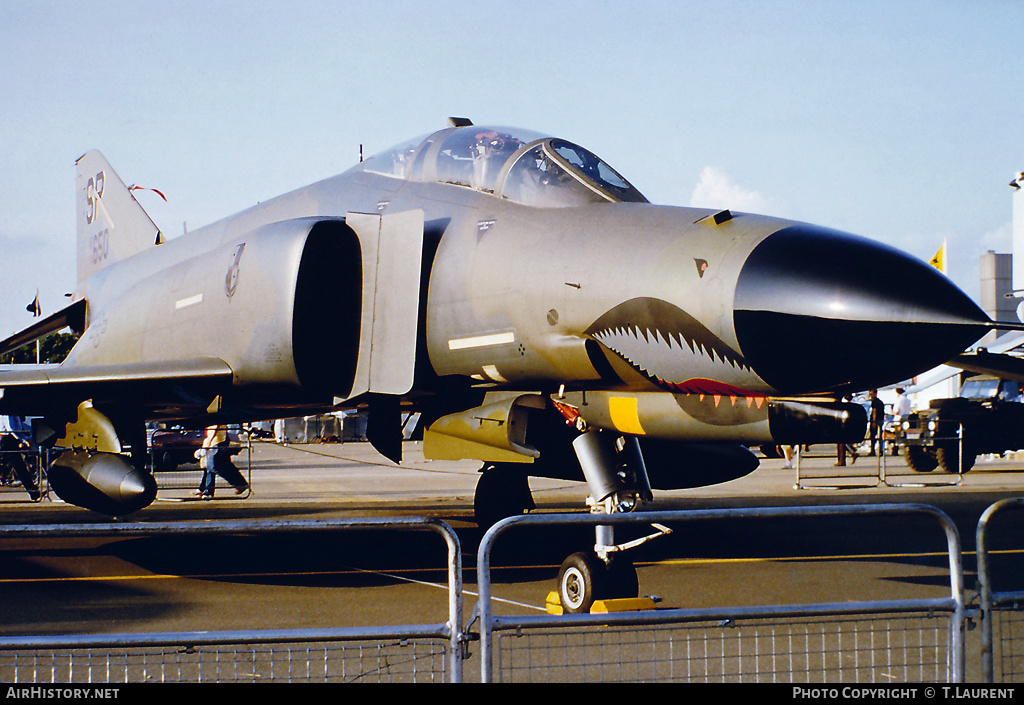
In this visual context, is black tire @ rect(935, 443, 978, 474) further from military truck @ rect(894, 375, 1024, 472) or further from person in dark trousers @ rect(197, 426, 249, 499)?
person in dark trousers @ rect(197, 426, 249, 499)

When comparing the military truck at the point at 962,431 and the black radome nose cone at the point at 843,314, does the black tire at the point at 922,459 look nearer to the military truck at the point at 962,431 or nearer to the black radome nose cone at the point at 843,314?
the military truck at the point at 962,431

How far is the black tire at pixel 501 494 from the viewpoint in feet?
35.2

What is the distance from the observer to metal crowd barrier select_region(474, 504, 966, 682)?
3.68 meters

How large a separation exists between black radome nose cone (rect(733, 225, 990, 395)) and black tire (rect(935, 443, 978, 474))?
1728cm

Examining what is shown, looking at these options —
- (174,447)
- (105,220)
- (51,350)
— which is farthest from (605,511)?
(51,350)

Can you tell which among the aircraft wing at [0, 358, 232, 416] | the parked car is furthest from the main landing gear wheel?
the parked car

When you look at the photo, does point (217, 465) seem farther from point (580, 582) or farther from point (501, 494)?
point (580, 582)

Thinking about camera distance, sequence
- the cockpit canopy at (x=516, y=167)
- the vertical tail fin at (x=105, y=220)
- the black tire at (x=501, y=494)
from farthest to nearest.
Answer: the vertical tail fin at (x=105, y=220) → the black tire at (x=501, y=494) → the cockpit canopy at (x=516, y=167)

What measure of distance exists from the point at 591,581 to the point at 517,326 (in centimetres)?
176

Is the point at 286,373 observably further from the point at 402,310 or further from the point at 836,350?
the point at 836,350

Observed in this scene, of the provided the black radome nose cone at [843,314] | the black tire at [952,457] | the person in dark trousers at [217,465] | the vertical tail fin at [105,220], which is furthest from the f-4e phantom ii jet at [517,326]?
the black tire at [952,457]

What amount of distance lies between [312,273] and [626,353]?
272 cm

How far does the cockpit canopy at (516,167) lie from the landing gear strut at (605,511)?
1.71 m

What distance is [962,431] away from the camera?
20156 mm
